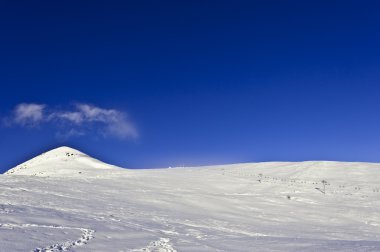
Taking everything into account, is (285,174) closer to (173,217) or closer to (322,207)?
(322,207)

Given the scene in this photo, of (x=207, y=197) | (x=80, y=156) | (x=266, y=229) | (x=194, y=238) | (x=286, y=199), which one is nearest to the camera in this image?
(x=194, y=238)

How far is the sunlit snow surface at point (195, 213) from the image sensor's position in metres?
19.6

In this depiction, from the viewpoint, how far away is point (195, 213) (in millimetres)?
32594

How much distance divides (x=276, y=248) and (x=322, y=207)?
71.2 feet

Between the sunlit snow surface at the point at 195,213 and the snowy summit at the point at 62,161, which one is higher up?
the snowy summit at the point at 62,161

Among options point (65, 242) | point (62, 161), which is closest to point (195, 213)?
point (65, 242)

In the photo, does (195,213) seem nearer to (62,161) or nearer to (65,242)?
(65,242)

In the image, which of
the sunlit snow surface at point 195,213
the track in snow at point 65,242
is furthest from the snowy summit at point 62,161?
the track in snow at point 65,242

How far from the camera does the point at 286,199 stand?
140 feet

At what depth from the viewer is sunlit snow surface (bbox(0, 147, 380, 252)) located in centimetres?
1962

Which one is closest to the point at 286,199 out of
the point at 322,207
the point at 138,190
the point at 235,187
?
the point at 322,207

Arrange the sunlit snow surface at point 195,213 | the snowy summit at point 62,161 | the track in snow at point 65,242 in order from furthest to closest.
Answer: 1. the snowy summit at point 62,161
2. the sunlit snow surface at point 195,213
3. the track in snow at point 65,242

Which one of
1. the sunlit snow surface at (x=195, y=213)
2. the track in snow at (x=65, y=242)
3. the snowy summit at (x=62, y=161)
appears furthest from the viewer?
the snowy summit at (x=62, y=161)

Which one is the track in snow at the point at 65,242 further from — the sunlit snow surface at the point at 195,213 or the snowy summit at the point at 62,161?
the snowy summit at the point at 62,161
